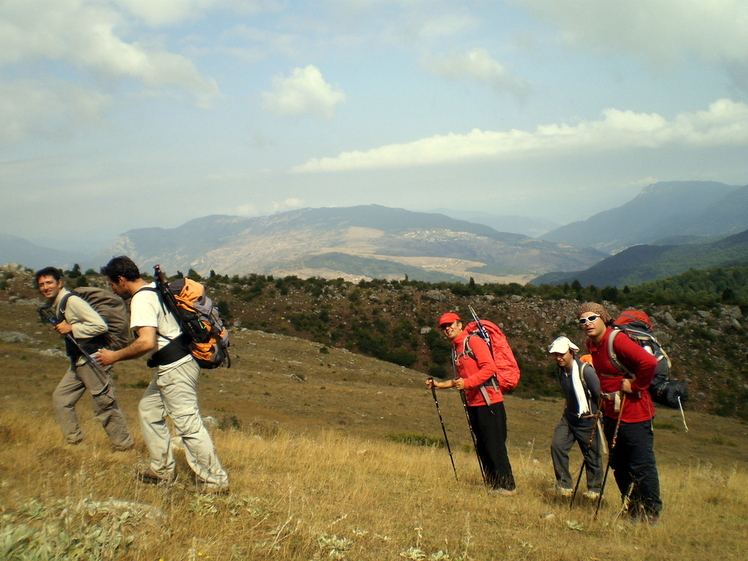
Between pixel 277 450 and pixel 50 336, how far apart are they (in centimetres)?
2357

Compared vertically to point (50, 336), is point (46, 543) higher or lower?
higher

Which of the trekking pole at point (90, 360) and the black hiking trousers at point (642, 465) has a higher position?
the trekking pole at point (90, 360)

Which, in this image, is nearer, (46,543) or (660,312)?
(46,543)

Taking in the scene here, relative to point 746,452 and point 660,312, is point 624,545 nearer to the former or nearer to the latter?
point 746,452

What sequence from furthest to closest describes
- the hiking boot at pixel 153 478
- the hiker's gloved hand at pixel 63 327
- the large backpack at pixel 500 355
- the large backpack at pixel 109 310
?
the large backpack at pixel 500 355
the large backpack at pixel 109 310
the hiker's gloved hand at pixel 63 327
the hiking boot at pixel 153 478

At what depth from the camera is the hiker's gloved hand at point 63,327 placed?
5337 mm

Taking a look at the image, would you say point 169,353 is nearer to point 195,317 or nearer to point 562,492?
point 195,317

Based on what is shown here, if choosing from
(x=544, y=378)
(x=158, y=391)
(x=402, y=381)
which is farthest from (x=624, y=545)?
(x=544, y=378)

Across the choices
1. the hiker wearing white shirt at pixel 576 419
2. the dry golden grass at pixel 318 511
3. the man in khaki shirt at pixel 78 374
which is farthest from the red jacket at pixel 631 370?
the man in khaki shirt at pixel 78 374

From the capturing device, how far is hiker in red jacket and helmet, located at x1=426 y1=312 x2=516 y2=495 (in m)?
5.73

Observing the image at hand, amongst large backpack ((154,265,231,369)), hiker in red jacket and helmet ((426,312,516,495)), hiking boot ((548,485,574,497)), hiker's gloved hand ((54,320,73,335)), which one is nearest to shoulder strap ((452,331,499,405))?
hiker in red jacket and helmet ((426,312,516,495))

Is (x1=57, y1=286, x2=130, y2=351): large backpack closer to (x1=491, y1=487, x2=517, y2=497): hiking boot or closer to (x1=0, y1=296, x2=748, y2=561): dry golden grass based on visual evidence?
(x1=0, y1=296, x2=748, y2=561): dry golden grass

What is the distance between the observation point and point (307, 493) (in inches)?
205

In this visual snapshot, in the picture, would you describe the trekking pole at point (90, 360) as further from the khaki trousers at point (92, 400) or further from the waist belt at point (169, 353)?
the waist belt at point (169, 353)
